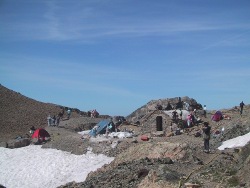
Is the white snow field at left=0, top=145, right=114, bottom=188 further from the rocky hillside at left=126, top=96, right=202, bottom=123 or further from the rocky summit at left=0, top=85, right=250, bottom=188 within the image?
the rocky hillside at left=126, top=96, right=202, bottom=123

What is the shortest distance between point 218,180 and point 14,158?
2311 centimetres

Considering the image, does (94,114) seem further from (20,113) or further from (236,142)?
(236,142)

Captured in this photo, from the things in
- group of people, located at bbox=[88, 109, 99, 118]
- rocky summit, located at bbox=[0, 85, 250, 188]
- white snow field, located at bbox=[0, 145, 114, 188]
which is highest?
group of people, located at bbox=[88, 109, 99, 118]

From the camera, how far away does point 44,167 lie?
28.5m

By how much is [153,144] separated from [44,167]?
34.9ft

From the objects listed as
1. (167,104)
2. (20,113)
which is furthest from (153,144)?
(20,113)

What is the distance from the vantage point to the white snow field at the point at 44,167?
25.5 meters

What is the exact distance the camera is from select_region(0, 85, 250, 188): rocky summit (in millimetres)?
13523

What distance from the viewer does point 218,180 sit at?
12.9 m

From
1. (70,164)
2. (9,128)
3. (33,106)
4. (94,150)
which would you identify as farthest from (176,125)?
(33,106)

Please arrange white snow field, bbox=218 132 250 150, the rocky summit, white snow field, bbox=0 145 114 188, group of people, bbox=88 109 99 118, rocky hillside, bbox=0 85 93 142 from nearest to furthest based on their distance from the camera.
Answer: the rocky summit, white snow field, bbox=218 132 250 150, white snow field, bbox=0 145 114 188, rocky hillside, bbox=0 85 93 142, group of people, bbox=88 109 99 118

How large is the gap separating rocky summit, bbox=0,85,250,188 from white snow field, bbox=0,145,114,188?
1.05 metres

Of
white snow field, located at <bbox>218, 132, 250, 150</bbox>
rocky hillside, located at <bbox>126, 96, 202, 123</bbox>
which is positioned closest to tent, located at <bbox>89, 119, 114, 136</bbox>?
rocky hillside, located at <bbox>126, 96, 202, 123</bbox>

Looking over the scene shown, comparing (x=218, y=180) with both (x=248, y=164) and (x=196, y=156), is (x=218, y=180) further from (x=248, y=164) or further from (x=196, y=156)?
(x=196, y=156)
